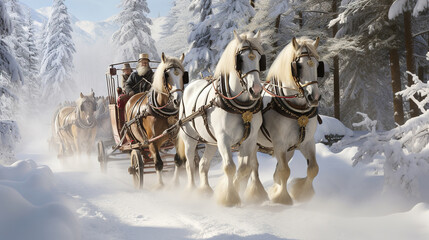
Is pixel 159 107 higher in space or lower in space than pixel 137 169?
higher

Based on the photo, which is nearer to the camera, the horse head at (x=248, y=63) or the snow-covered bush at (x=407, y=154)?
the horse head at (x=248, y=63)

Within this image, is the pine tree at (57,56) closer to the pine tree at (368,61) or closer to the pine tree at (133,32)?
the pine tree at (133,32)

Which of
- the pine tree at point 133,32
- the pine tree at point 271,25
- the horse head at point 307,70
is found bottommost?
the horse head at point 307,70

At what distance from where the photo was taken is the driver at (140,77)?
366 inches

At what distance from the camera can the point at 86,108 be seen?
12.3 meters

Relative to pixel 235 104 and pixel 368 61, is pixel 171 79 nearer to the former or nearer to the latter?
pixel 235 104

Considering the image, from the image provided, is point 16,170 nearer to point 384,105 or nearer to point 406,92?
point 406,92

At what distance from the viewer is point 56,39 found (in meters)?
35.6

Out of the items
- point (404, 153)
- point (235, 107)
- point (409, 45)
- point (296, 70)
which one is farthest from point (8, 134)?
point (409, 45)

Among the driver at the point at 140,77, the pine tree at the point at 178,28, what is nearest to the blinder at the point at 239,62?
the driver at the point at 140,77

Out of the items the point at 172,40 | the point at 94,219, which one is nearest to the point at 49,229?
the point at 94,219

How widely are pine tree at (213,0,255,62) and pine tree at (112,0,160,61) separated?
14193mm

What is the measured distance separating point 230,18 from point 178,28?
66.3 feet

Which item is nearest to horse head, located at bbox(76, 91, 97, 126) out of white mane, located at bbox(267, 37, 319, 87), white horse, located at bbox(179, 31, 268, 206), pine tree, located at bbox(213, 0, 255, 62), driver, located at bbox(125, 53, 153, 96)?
driver, located at bbox(125, 53, 153, 96)
